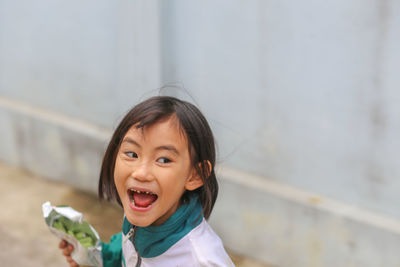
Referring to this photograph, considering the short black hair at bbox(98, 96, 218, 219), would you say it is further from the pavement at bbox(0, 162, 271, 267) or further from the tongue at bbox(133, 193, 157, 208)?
the pavement at bbox(0, 162, 271, 267)

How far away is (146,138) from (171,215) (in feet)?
0.99

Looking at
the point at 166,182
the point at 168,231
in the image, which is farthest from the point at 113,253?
the point at 166,182

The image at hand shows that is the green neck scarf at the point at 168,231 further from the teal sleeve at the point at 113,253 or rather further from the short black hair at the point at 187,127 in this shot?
the teal sleeve at the point at 113,253

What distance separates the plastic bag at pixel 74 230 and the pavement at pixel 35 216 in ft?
5.60

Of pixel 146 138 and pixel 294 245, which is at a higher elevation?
pixel 146 138

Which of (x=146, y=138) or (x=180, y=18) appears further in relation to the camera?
(x=180, y=18)

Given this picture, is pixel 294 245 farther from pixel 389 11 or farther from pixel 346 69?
pixel 389 11

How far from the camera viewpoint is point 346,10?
10.8 feet

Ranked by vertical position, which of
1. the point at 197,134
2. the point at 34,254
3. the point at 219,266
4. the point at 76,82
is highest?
the point at 197,134

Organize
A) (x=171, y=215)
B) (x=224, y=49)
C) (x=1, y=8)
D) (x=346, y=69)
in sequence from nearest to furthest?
(x=171, y=215), (x=346, y=69), (x=224, y=49), (x=1, y=8)

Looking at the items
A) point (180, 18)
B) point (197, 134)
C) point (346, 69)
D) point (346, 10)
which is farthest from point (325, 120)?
point (197, 134)

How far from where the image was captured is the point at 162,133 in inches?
77.8

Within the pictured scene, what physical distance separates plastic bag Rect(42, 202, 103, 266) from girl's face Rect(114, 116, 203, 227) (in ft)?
1.47

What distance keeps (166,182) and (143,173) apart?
0.08 metres
